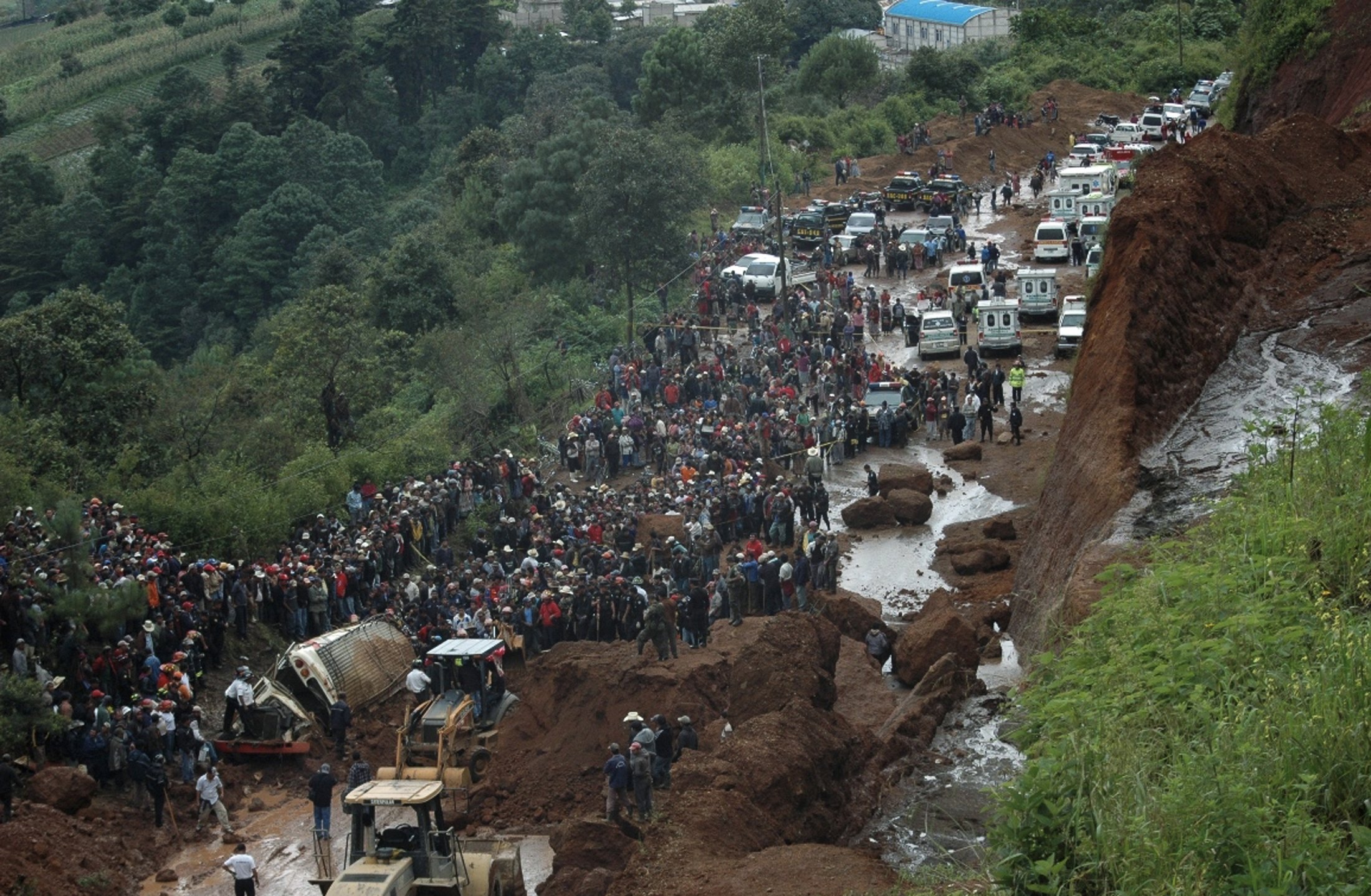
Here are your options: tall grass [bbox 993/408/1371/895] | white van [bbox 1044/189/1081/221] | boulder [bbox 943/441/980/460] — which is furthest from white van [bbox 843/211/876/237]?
tall grass [bbox 993/408/1371/895]

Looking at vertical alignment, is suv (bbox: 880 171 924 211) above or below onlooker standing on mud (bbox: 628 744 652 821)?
below

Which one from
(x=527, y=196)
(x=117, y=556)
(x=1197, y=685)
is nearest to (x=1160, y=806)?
(x=1197, y=685)

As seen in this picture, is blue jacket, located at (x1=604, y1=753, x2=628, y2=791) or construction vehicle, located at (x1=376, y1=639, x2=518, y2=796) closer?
blue jacket, located at (x1=604, y1=753, x2=628, y2=791)

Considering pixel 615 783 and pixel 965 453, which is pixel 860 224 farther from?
pixel 615 783

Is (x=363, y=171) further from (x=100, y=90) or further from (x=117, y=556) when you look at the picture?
(x=117, y=556)

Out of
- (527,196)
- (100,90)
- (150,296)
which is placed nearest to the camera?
(527,196)

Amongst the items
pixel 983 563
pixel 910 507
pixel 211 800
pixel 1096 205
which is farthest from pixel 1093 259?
pixel 211 800

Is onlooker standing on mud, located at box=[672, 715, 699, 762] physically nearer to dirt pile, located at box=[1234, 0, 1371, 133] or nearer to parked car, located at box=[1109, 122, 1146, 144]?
dirt pile, located at box=[1234, 0, 1371, 133]

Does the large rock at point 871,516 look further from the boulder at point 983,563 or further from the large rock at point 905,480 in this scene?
the boulder at point 983,563
